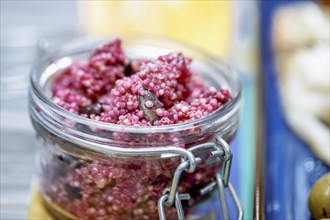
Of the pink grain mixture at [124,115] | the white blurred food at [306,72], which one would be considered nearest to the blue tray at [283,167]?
the white blurred food at [306,72]

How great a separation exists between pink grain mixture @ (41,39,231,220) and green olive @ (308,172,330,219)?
0.12 metres

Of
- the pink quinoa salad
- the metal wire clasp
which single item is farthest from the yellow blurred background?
the metal wire clasp

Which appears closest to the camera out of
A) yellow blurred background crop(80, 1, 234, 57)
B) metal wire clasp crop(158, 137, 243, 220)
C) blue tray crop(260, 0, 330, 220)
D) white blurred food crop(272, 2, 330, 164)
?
A: metal wire clasp crop(158, 137, 243, 220)

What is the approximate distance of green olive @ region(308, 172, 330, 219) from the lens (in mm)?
709

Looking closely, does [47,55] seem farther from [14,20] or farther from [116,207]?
[14,20]

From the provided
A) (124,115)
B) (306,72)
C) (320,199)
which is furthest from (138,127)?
(306,72)

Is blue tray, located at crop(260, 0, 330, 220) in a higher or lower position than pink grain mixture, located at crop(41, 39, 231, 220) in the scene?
lower

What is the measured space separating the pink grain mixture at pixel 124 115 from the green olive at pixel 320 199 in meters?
0.12

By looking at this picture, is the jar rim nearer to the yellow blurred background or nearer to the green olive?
the green olive

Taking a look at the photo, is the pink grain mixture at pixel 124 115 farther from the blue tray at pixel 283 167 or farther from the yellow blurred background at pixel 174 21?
the yellow blurred background at pixel 174 21

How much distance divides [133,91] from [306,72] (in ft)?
1.37

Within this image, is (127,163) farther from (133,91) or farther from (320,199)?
(320,199)

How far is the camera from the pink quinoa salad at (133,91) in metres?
0.66

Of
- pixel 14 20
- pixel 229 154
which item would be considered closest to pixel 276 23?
pixel 14 20
